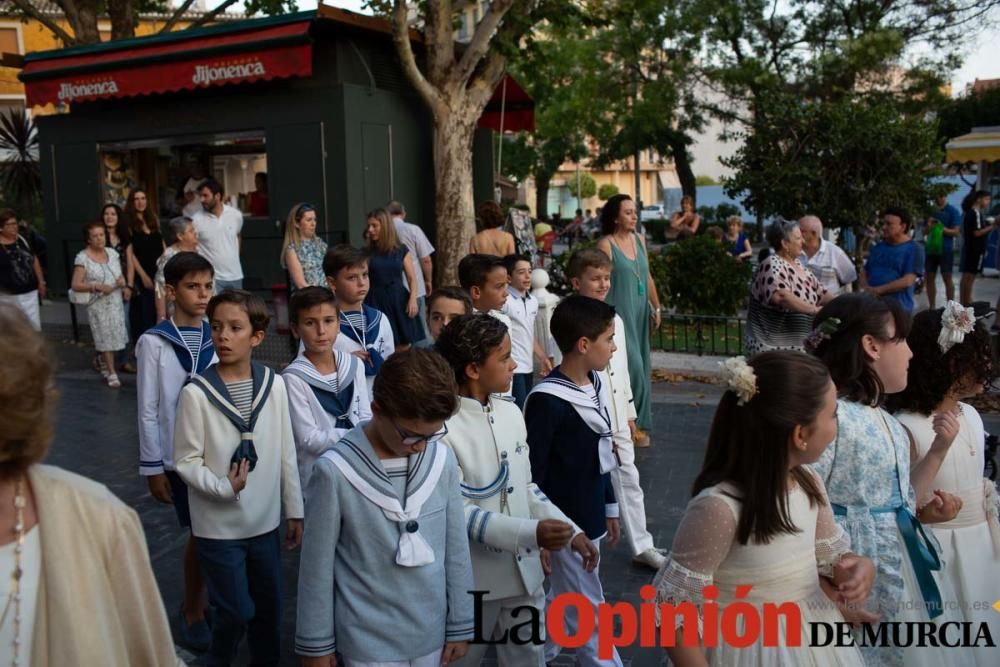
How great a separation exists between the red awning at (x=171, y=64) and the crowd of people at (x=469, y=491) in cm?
891

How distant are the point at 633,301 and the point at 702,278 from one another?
5.11 meters

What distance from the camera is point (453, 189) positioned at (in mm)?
13312

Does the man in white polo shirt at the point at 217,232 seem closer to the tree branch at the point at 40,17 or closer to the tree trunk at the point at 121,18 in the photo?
the tree trunk at the point at 121,18

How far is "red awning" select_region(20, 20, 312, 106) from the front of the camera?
13.2 m

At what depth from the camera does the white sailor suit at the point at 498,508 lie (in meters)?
3.37

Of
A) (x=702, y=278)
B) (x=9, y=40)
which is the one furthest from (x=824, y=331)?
(x=9, y=40)

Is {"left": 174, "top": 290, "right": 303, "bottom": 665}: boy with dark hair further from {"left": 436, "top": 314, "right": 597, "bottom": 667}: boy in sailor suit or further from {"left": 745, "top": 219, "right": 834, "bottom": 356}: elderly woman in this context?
{"left": 745, "top": 219, "right": 834, "bottom": 356}: elderly woman

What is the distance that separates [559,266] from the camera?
13383 millimetres

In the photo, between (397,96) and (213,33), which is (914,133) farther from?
(213,33)

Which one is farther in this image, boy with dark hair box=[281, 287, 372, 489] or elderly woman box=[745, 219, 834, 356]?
elderly woman box=[745, 219, 834, 356]

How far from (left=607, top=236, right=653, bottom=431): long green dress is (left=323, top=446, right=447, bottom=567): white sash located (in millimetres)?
4453

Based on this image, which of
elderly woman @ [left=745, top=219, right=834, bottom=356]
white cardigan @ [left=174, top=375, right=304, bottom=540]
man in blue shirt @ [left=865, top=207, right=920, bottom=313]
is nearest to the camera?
white cardigan @ [left=174, top=375, right=304, bottom=540]

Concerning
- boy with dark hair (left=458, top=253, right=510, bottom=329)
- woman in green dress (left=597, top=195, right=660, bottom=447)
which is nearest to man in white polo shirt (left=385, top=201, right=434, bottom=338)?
woman in green dress (left=597, top=195, right=660, bottom=447)

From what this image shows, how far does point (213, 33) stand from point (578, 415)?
38.7ft
